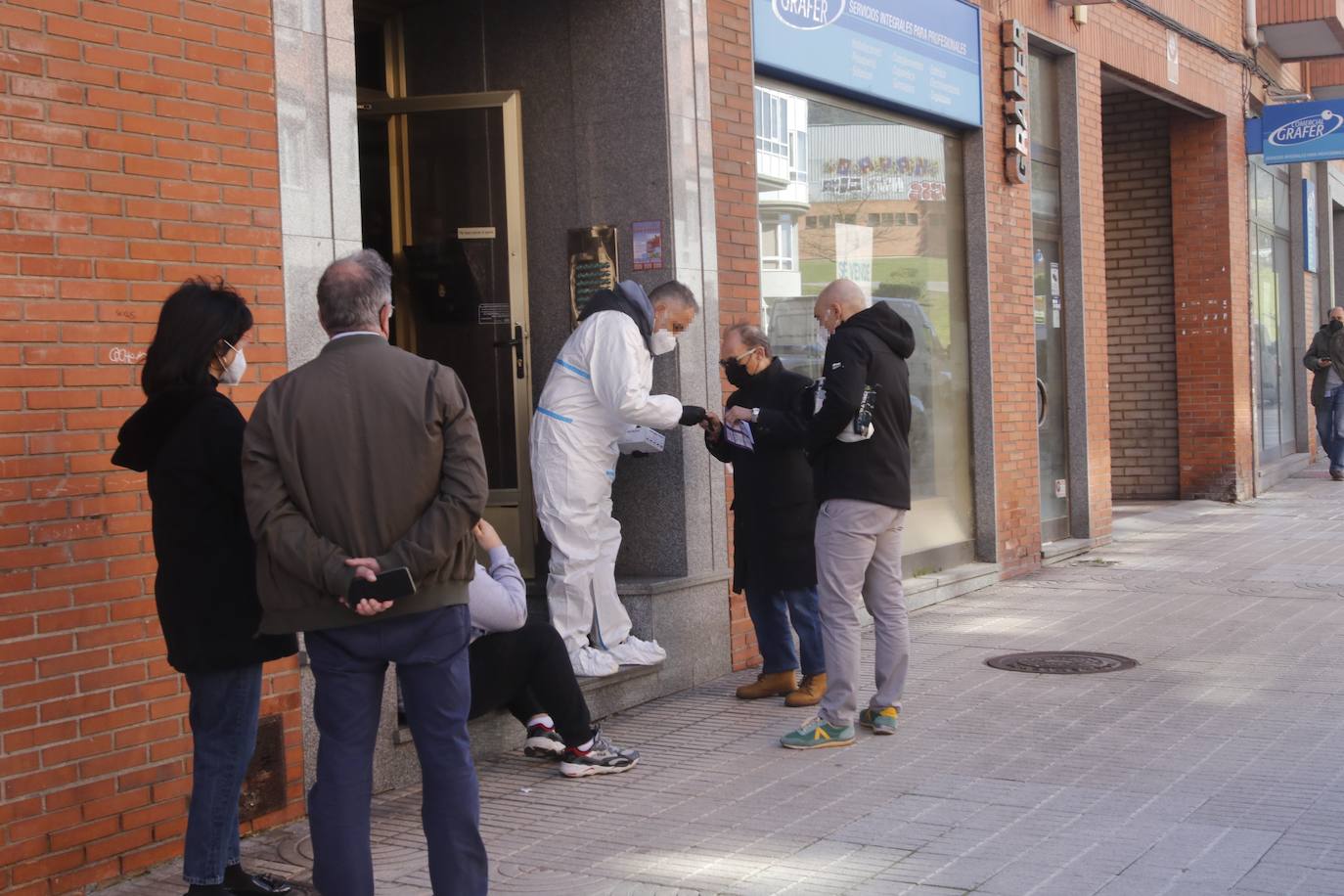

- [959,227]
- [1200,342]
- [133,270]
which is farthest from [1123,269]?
[133,270]

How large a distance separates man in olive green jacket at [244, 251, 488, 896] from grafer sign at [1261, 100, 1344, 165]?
14428 millimetres

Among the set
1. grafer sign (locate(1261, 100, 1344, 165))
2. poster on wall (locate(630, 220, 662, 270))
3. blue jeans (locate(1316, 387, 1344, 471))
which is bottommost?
blue jeans (locate(1316, 387, 1344, 471))

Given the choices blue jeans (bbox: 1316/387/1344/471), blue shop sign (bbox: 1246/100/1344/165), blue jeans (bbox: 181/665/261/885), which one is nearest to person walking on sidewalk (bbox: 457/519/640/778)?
blue jeans (bbox: 181/665/261/885)

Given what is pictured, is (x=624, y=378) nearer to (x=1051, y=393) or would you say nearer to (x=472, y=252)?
(x=472, y=252)

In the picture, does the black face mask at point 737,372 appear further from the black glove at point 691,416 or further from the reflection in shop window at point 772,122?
the reflection in shop window at point 772,122

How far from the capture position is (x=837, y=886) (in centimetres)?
462

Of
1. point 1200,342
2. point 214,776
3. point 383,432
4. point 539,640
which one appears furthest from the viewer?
point 1200,342

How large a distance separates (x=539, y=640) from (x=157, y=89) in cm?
238

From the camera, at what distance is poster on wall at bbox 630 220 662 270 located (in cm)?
784

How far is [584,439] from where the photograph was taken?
274 inches

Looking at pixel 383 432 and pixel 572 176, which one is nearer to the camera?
pixel 383 432

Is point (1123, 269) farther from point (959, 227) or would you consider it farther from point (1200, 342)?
point (959, 227)

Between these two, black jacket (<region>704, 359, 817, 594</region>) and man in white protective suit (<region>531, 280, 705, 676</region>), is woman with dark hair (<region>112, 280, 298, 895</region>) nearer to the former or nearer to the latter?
man in white protective suit (<region>531, 280, 705, 676</region>)

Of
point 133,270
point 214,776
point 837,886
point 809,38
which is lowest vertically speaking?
point 837,886
